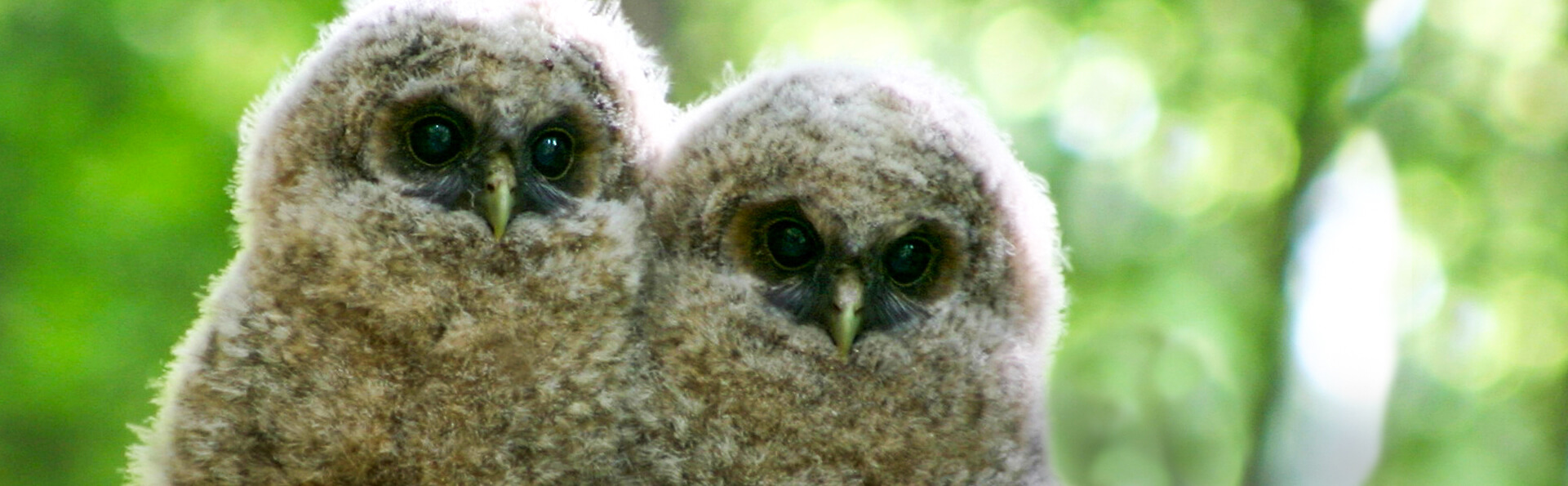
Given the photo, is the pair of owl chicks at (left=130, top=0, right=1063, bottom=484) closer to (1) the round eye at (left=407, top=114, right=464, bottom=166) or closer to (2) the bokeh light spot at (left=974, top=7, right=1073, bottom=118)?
(1) the round eye at (left=407, top=114, right=464, bottom=166)

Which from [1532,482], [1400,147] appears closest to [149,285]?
[1400,147]

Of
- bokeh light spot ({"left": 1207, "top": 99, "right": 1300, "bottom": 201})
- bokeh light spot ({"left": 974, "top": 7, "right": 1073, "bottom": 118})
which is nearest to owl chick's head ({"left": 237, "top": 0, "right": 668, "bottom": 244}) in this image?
bokeh light spot ({"left": 974, "top": 7, "right": 1073, "bottom": 118})

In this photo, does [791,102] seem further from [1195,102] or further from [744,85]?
[1195,102]

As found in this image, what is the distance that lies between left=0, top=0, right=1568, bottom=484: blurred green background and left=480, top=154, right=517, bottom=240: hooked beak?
5046mm

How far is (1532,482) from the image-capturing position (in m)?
8.52

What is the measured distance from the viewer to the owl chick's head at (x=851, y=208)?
6.95 ft

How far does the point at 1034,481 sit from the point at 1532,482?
795cm

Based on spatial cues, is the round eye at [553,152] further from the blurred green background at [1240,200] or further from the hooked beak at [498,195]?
the blurred green background at [1240,200]

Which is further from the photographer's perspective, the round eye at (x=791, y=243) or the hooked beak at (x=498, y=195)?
the round eye at (x=791, y=243)

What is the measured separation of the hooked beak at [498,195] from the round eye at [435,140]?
8 cm

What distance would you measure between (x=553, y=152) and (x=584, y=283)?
23 centimetres

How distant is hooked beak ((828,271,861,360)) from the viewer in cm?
210

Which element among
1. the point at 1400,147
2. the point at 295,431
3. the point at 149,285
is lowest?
the point at 295,431

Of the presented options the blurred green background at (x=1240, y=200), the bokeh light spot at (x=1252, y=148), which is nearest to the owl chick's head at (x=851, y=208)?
the blurred green background at (x=1240, y=200)
